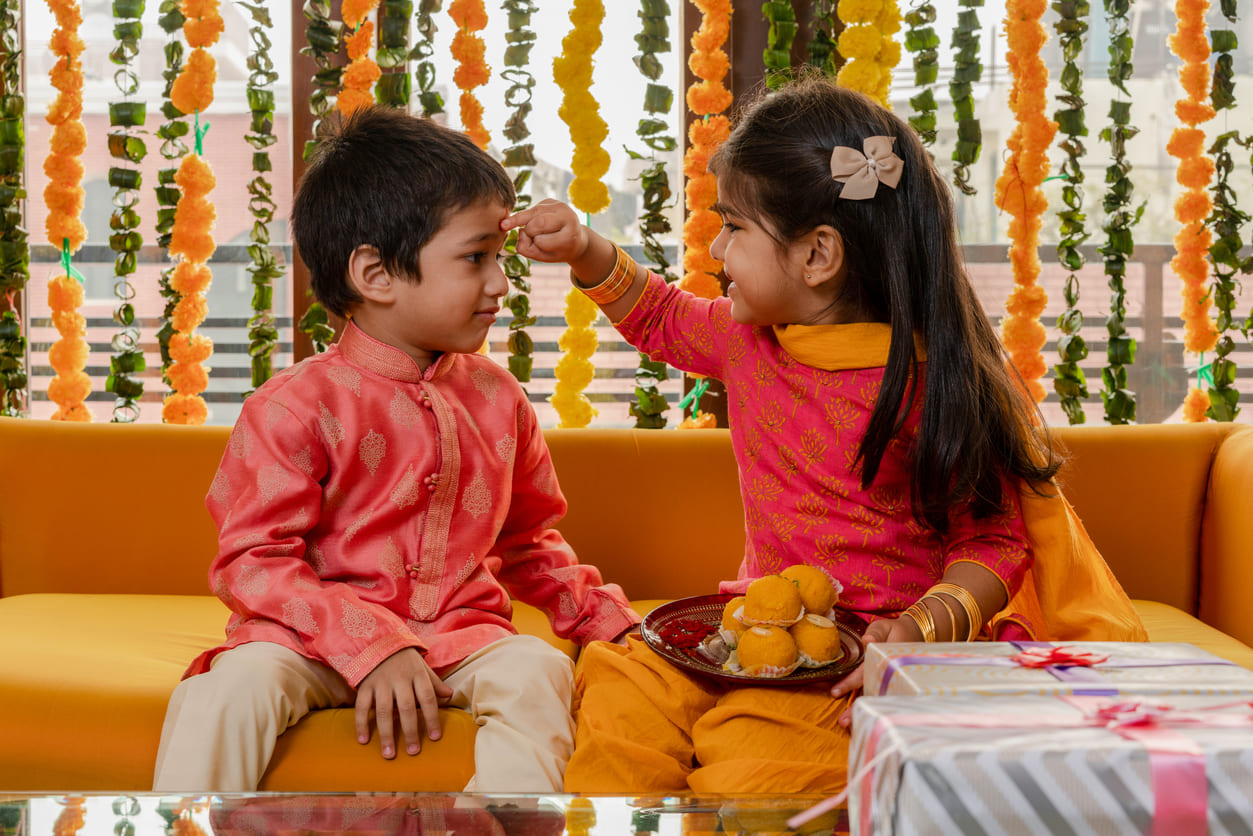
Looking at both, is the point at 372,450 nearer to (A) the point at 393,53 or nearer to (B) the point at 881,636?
(B) the point at 881,636

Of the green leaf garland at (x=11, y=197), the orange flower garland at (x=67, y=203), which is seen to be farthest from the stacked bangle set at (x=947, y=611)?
the green leaf garland at (x=11, y=197)

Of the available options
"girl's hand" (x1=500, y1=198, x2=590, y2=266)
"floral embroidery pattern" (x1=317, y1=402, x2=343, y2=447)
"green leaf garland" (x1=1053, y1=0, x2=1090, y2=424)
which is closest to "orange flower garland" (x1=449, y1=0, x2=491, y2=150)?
"girl's hand" (x1=500, y1=198, x2=590, y2=266)

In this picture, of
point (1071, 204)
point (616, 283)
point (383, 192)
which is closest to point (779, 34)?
point (1071, 204)

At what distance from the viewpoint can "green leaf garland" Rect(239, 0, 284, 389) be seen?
2105mm

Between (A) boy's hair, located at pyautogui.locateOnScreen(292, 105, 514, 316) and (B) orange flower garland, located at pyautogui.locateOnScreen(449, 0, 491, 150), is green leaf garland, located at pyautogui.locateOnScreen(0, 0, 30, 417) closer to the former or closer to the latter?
(B) orange flower garland, located at pyautogui.locateOnScreen(449, 0, 491, 150)

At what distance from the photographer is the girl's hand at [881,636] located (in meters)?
1.14

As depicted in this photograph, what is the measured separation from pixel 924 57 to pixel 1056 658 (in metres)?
1.67

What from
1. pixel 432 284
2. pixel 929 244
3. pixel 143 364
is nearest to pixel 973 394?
pixel 929 244

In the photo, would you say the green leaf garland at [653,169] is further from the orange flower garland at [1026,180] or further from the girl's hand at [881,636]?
the girl's hand at [881,636]

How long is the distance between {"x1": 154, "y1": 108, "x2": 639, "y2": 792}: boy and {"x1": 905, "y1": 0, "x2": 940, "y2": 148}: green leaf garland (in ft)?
3.47

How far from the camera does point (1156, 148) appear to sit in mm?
2299

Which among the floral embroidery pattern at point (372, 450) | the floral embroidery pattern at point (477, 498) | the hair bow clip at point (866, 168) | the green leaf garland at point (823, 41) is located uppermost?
the green leaf garland at point (823, 41)

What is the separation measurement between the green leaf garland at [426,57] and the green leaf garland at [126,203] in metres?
0.57

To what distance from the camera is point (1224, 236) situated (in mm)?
2129
